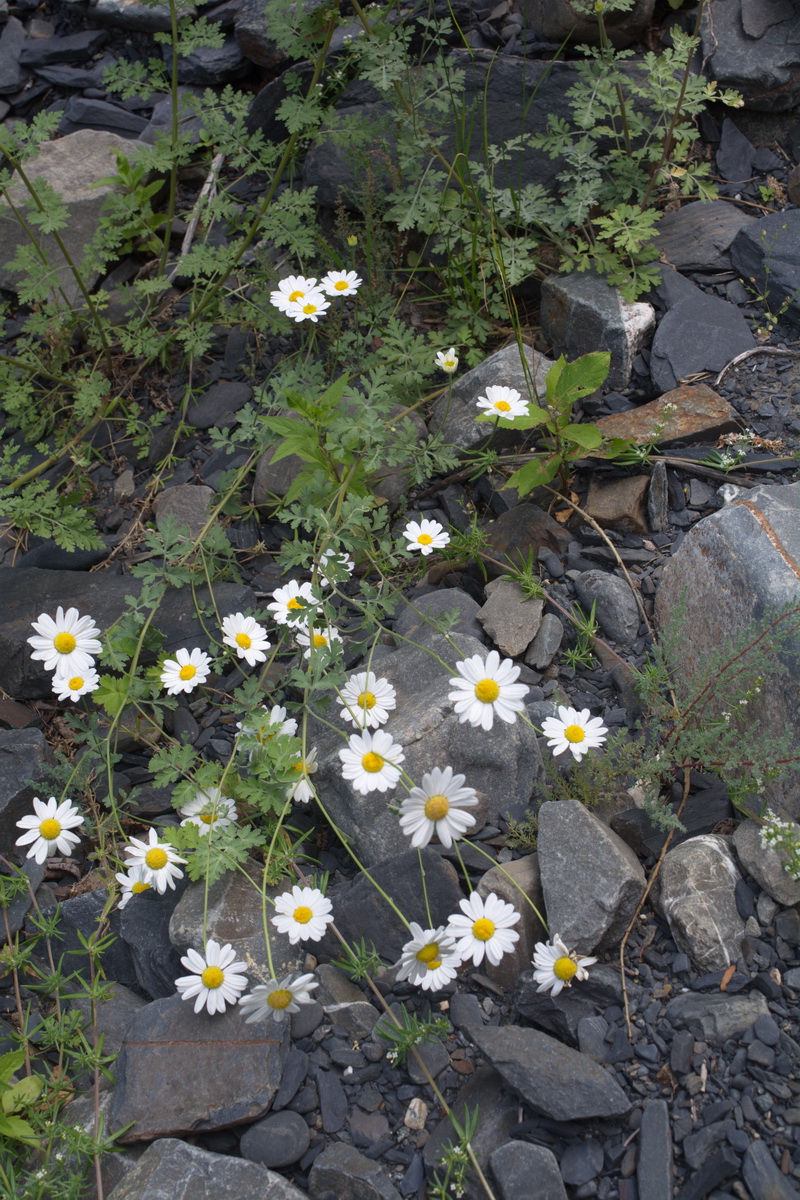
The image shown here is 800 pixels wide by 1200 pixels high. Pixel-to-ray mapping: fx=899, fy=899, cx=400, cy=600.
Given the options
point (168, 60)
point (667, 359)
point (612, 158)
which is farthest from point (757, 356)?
point (168, 60)

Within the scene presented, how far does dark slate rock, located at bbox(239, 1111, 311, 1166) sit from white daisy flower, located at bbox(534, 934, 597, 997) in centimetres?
66

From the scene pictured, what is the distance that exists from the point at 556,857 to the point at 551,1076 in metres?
0.53

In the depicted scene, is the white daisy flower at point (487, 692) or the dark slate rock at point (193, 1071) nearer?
the dark slate rock at point (193, 1071)

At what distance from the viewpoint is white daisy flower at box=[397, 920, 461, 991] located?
6.79ft

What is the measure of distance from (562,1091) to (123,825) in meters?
1.60

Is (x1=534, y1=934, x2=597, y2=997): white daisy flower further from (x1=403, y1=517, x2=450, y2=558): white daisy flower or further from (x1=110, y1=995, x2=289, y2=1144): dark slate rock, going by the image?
(x1=403, y1=517, x2=450, y2=558): white daisy flower

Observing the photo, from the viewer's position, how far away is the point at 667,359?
3557 mm

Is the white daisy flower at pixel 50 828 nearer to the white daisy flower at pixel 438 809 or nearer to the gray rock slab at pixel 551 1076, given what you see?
the white daisy flower at pixel 438 809

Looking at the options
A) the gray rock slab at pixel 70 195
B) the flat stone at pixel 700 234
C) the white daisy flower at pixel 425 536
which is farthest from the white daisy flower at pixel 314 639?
the gray rock slab at pixel 70 195

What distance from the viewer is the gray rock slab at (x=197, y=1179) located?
1987 millimetres

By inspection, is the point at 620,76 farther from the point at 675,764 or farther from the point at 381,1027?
the point at 381,1027

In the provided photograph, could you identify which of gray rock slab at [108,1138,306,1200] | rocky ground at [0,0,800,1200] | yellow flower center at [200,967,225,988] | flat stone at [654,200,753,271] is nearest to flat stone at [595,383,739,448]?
rocky ground at [0,0,800,1200]

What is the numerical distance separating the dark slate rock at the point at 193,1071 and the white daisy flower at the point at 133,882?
325mm

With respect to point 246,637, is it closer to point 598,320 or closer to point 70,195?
point 598,320
